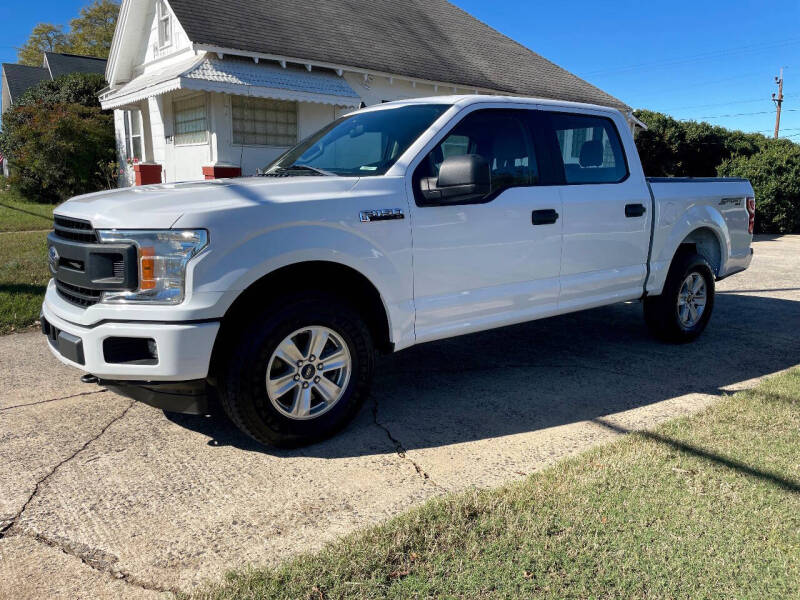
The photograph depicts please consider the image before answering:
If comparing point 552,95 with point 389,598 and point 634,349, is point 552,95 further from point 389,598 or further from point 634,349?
point 389,598

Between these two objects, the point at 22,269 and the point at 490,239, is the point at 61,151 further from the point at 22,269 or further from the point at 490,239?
the point at 490,239

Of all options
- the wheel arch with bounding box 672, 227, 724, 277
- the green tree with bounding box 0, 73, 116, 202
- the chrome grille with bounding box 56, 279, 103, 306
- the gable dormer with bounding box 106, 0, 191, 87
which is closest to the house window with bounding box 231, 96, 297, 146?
the gable dormer with bounding box 106, 0, 191, 87

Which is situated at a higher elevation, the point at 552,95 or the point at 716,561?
the point at 552,95

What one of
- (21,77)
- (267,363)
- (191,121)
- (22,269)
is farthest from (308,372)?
(21,77)

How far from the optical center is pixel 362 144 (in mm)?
4465

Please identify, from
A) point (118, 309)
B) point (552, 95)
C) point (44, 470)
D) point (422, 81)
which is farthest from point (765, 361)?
point (552, 95)

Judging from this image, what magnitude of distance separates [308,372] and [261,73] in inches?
453

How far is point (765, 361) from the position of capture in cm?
555

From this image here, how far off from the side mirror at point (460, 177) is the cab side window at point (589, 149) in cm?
116

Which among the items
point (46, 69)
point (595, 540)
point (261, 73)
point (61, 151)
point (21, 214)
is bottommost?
point (595, 540)

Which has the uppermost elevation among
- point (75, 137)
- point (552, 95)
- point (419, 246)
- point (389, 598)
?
point (552, 95)

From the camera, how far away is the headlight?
323cm

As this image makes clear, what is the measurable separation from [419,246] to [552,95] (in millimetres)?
17140

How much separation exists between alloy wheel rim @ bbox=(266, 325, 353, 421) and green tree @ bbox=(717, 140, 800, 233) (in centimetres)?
1618
